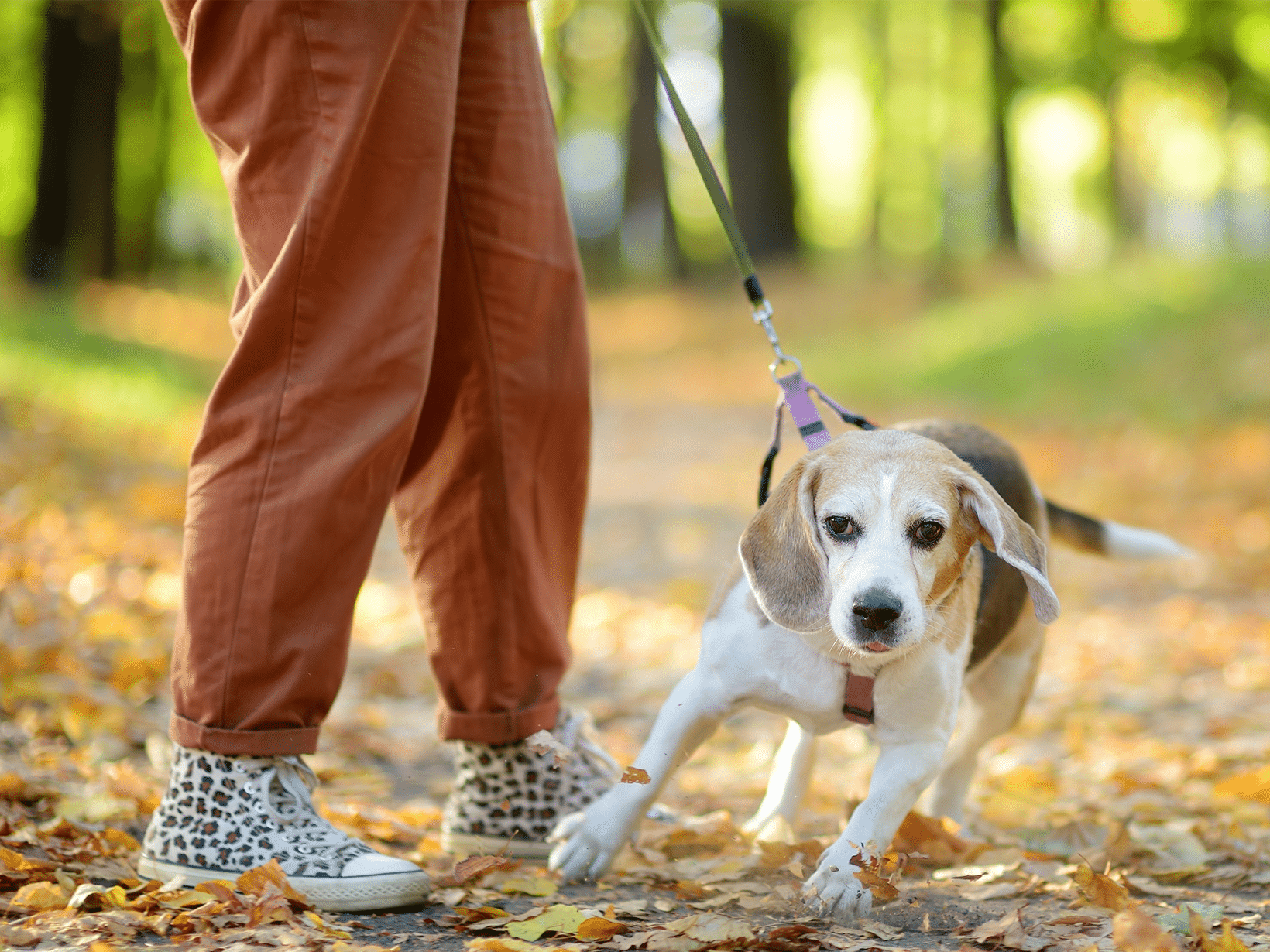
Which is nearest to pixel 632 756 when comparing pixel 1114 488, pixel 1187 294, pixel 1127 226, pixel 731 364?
pixel 1114 488

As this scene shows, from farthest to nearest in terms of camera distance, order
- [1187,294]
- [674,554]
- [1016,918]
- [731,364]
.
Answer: [731,364], [1187,294], [674,554], [1016,918]

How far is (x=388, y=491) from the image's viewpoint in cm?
270

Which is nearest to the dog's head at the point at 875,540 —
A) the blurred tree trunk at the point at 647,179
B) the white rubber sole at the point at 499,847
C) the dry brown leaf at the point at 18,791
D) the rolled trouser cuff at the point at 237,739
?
the white rubber sole at the point at 499,847

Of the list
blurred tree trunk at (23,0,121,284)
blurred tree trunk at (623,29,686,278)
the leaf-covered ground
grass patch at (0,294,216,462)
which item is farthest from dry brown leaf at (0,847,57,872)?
blurred tree trunk at (623,29,686,278)

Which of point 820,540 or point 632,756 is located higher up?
point 820,540

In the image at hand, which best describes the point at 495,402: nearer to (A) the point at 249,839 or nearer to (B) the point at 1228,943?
(A) the point at 249,839

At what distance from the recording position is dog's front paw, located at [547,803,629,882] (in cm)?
280

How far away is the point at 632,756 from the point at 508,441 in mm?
1510

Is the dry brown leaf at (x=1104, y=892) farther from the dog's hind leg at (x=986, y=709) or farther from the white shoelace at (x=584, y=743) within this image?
the white shoelace at (x=584, y=743)

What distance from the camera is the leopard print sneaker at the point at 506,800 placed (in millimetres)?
3033

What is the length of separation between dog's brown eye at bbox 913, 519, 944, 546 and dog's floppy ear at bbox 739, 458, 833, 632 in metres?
0.21

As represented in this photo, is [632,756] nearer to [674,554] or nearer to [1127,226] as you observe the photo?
[674,554]

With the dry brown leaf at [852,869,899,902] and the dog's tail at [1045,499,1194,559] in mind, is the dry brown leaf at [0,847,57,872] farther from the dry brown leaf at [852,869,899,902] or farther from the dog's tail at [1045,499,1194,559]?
the dog's tail at [1045,499,1194,559]

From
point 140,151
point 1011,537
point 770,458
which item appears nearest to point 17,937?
point 770,458
